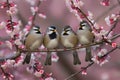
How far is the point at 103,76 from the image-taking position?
201 inches

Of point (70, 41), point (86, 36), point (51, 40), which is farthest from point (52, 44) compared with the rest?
point (86, 36)

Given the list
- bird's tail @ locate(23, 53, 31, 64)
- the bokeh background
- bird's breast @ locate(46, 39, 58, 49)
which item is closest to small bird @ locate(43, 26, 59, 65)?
bird's breast @ locate(46, 39, 58, 49)

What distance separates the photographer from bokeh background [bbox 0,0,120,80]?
4859mm

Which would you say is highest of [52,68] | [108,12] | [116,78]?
[108,12]

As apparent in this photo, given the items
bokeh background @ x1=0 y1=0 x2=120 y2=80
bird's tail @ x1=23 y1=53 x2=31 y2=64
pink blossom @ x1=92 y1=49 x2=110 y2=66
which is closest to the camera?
pink blossom @ x1=92 y1=49 x2=110 y2=66

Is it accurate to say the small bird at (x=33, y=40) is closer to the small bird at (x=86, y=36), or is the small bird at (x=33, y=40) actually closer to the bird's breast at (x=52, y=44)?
the bird's breast at (x=52, y=44)

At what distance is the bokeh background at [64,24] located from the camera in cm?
486

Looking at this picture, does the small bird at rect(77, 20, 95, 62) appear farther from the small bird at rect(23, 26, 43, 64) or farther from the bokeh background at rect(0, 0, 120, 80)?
the bokeh background at rect(0, 0, 120, 80)

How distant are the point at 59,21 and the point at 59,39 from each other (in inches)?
67.3

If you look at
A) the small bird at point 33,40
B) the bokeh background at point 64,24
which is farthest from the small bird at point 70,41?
the bokeh background at point 64,24

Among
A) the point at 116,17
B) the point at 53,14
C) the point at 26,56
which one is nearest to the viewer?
the point at 116,17

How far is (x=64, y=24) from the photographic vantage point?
5027mm

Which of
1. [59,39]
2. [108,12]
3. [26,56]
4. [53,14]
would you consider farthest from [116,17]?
[53,14]

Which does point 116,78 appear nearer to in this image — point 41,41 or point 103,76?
point 103,76
